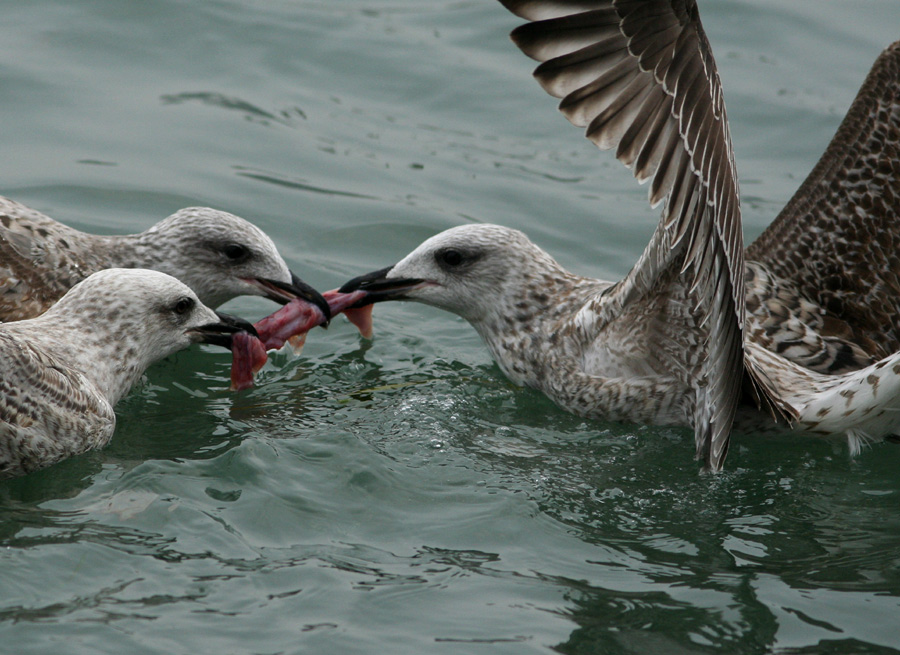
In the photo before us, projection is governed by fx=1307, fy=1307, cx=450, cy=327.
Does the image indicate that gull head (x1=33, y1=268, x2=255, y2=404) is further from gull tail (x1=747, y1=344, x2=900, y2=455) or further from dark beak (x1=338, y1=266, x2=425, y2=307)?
gull tail (x1=747, y1=344, x2=900, y2=455)

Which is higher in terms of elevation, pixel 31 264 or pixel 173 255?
pixel 173 255

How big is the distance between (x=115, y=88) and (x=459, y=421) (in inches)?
225

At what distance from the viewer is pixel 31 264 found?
7.24 meters

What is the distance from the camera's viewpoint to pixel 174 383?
7145mm

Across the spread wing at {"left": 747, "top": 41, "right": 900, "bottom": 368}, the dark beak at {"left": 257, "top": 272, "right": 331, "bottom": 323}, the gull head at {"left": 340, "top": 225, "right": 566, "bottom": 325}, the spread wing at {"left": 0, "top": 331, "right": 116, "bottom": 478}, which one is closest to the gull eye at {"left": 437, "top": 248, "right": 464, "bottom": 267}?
the gull head at {"left": 340, "top": 225, "right": 566, "bottom": 325}

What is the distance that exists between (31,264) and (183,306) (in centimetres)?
104

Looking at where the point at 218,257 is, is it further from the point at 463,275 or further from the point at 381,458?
the point at 381,458

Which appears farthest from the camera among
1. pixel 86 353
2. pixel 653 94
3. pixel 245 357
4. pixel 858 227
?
pixel 858 227

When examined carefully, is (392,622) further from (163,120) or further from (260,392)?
(163,120)

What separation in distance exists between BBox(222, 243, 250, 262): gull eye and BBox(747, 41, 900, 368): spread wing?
3.09m

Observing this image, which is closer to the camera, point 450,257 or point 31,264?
point 31,264

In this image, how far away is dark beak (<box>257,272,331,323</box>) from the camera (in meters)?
7.33

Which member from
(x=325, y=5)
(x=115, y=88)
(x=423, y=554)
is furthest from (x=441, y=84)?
(x=423, y=554)

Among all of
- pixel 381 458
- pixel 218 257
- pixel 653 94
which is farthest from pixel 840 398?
pixel 218 257
